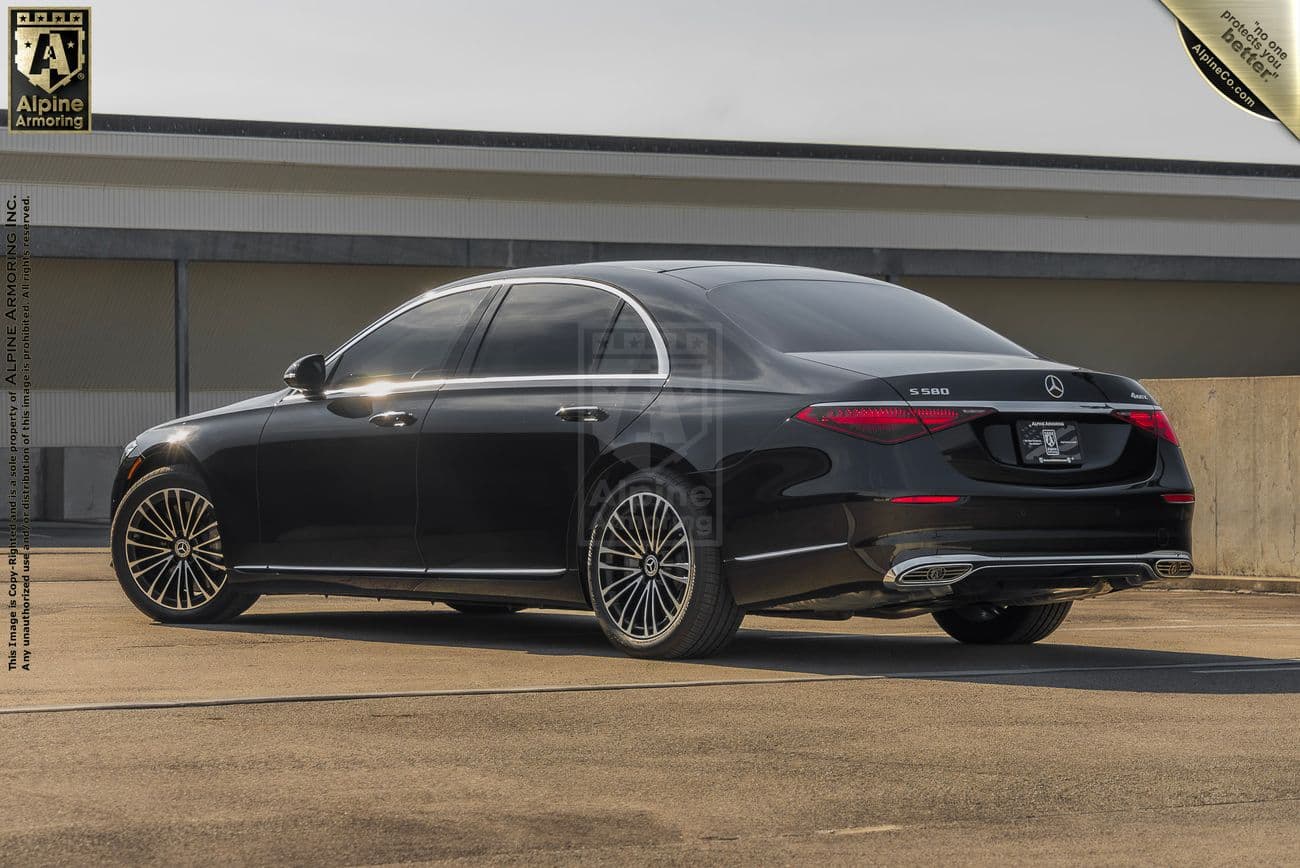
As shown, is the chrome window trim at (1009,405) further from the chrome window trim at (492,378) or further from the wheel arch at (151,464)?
the wheel arch at (151,464)

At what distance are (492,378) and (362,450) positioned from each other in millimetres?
784

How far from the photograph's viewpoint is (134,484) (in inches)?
410

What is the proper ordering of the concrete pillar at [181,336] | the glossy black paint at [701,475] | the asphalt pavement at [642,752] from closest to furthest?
the asphalt pavement at [642,752] → the glossy black paint at [701,475] → the concrete pillar at [181,336]

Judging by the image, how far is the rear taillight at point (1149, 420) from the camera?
809cm

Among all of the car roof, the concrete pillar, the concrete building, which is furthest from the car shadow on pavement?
the concrete building

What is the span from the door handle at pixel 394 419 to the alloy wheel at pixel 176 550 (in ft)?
3.97

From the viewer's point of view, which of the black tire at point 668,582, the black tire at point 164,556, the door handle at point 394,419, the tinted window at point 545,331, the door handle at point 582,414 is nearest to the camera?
the black tire at point 668,582

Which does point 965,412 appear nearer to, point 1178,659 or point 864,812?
A: point 1178,659

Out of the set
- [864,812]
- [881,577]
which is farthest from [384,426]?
[864,812]

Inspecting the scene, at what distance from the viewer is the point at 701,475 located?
8047 mm

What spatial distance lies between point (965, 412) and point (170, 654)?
3459mm

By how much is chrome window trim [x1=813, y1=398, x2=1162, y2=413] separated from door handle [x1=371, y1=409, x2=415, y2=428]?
2.20 meters

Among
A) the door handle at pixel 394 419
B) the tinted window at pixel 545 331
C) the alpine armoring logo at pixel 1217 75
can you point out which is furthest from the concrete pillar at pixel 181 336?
the tinted window at pixel 545 331

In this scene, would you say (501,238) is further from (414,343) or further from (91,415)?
(414,343)
